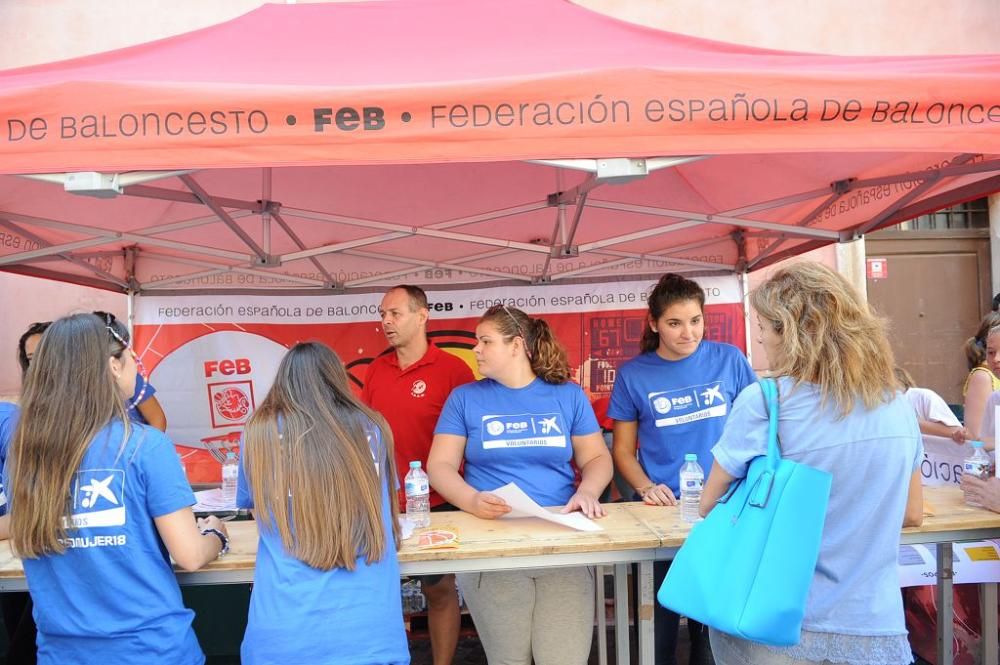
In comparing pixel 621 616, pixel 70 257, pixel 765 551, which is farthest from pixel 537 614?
pixel 70 257

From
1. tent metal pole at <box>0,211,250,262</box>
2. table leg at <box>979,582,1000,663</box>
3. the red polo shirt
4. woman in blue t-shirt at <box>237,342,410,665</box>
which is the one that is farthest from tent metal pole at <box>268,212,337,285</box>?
table leg at <box>979,582,1000,663</box>

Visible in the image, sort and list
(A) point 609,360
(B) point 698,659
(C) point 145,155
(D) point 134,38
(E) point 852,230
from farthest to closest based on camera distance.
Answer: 1. (D) point 134,38
2. (A) point 609,360
3. (E) point 852,230
4. (B) point 698,659
5. (C) point 145,155

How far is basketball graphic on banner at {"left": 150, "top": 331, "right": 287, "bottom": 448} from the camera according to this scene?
4.57 meters

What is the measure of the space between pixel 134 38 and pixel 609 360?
191 inches

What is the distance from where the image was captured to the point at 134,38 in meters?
6.25

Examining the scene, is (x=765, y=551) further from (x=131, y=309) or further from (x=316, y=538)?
(x=131, y=309)

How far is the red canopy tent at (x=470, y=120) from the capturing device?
195 cm

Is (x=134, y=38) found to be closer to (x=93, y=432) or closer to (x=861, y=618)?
(x=93, y=432)

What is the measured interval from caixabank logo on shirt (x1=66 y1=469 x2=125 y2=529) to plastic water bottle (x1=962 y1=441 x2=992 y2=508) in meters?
2.61

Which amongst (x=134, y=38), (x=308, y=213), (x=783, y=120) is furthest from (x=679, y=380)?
(x=134, y=38)

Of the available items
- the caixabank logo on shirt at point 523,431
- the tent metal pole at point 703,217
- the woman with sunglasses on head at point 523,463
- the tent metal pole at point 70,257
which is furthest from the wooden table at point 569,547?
the tent metal pole at point 70,257

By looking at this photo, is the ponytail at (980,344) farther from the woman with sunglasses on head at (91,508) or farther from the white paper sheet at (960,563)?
the woman with sunglasses on head at (91,508)

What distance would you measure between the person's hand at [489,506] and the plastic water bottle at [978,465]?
156cm

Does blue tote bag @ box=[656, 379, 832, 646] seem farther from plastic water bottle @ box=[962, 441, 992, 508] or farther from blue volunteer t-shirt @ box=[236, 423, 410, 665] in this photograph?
plastic water bottle @ box=[962, 441, 992, 508]
